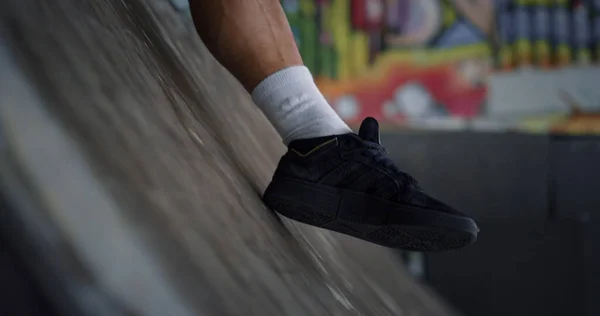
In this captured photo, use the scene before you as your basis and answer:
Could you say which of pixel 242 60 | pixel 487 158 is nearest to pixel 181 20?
pixel 242 60

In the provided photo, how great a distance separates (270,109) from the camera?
945 millimetres

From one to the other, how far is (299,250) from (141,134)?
365 millimetres

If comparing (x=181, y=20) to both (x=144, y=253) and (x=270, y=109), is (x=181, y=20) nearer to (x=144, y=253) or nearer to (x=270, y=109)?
(x=270, y=109)

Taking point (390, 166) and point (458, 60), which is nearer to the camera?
point (390, 166)

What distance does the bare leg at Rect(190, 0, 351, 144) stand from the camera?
3.05 ft

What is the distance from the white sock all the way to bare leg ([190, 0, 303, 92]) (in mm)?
16

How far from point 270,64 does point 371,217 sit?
227mm

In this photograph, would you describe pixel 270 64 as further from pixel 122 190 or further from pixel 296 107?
pixel 122 190

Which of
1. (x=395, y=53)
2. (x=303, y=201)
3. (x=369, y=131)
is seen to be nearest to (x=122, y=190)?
(x=303, y=201)

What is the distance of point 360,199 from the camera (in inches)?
34.1

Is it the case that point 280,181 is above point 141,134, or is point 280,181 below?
below

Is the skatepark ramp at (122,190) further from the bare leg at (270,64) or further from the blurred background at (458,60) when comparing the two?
the blurred background at (458,60)

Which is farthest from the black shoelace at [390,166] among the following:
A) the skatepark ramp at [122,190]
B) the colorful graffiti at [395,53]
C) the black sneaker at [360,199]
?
the colorful graffiti at [395,53]

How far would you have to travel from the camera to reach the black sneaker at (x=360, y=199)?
0.85 m
